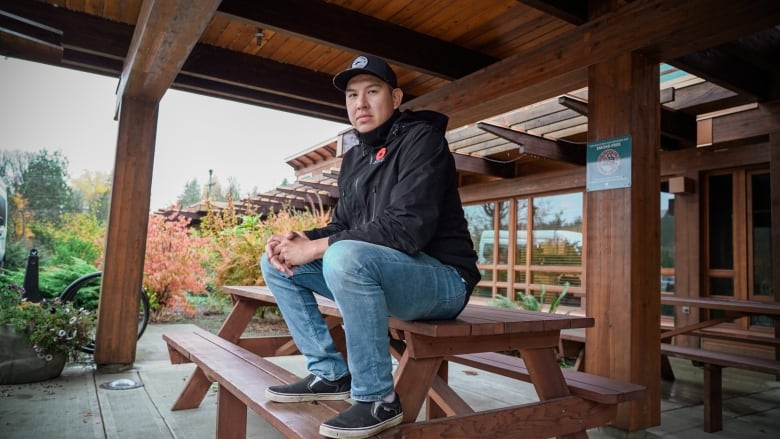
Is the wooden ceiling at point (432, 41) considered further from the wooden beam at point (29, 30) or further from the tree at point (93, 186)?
the tree at point (93, 186)

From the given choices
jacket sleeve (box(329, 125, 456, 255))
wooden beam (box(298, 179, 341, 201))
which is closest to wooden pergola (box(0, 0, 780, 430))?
jacket sleeve (box(329, 125, 456, 255))

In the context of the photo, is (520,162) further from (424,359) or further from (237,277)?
(424,359)

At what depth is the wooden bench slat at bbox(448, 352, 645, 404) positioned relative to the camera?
85.0 inches

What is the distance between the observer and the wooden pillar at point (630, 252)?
3191mm

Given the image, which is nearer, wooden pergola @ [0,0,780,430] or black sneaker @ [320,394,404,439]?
black sneaker @ [320,394,404,439]

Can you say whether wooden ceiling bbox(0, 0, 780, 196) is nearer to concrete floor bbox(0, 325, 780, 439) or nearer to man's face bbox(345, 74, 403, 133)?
man's face bbox(345, 74, 403, 133)

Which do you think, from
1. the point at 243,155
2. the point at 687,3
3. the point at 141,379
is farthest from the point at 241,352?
the point at 243,155

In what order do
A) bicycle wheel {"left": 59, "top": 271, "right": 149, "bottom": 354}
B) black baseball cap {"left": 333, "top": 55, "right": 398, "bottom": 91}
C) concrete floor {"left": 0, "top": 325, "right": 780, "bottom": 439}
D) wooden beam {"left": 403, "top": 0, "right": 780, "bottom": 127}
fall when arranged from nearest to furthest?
black baseball cap {"left": 333, "top": 55, "right": 398, "bottom": 91}
wooden beam {"left": 403, "top": 0, "right": 780, "bottom": 127}
concrete floor {"left": 0, "top": 325, "right": 780, "bottom": 439}
bicycle wheel {"left": 59, "top": 271, "right": 149, "bottom": 354}

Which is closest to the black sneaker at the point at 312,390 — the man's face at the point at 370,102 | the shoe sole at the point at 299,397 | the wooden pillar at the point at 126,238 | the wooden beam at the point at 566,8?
the shoe sole at the point at 299,397

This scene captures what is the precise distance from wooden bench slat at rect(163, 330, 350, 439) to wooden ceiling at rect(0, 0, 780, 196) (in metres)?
1.95

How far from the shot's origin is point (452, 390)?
2314mm

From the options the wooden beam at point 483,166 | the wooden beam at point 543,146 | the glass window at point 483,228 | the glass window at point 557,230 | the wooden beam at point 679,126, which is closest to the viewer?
the wooden beam at point 679,126

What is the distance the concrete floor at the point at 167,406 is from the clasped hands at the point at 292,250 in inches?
61.8

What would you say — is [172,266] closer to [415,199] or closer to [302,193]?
[302,193]
